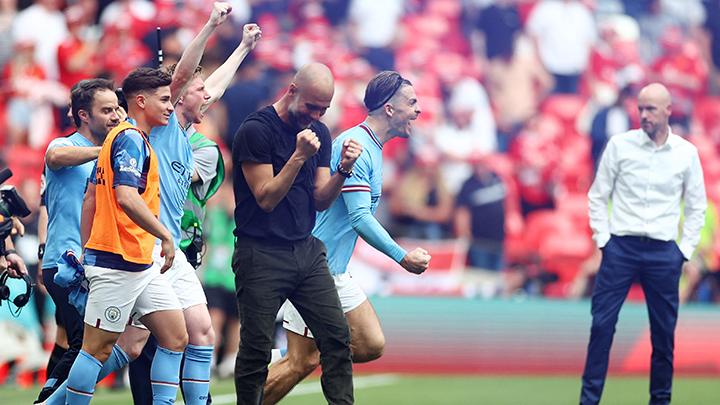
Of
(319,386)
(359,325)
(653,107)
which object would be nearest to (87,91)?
(359,325)

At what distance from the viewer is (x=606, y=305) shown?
11.2 metres

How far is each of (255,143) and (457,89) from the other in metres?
9.58

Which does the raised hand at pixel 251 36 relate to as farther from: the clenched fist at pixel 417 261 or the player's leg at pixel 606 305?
the player's leg at pixel 606 305

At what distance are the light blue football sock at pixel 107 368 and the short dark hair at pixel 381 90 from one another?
2485mm

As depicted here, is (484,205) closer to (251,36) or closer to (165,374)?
(251,36)

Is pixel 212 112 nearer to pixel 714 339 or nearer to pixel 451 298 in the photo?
pixel 451 298

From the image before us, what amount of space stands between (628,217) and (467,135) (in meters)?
6.45

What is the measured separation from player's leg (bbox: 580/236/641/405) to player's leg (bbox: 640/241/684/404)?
0.51ft

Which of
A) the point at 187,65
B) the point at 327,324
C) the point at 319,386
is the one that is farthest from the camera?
the point at 319,386

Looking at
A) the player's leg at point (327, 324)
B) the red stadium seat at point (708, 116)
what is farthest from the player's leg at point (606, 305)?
the red stadium seat at point (708, 116)

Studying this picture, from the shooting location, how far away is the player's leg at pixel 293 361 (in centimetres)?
953

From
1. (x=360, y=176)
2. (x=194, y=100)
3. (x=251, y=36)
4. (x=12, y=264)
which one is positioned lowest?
(x=12, y=264)

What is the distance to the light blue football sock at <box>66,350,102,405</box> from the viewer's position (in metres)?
8.30

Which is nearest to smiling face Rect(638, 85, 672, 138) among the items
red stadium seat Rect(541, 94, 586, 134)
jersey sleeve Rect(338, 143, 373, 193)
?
jersey sleeve Rect(338, 143, 373, 193)
